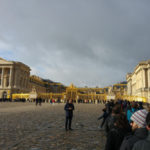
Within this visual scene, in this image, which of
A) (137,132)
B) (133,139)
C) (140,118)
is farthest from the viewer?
(140,118)

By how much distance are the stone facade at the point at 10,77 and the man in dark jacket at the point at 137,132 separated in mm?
58604

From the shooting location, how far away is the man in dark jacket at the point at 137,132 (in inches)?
84.3

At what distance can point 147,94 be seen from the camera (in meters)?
46.8

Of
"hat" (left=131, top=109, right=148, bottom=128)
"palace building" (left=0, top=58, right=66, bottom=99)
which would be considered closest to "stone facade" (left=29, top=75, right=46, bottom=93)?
"palace building" (left=0, top=58, right=66, bottom=99)

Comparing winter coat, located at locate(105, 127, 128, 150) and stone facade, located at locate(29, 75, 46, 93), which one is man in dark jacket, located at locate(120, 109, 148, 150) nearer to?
winter coat, located at locate(105, 127, 128, 150)

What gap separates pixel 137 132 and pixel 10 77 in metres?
61.4

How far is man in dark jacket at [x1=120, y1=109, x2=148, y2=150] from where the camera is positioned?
7.03ft

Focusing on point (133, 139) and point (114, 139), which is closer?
point (133, 139)

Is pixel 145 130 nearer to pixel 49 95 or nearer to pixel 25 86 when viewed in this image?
pixel 49 95

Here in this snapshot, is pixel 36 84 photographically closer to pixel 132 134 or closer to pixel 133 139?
pixel 132 134

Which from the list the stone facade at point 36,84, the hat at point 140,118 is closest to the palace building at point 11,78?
the stone facade at point 36,84

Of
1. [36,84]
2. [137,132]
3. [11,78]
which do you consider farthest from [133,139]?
[36,84]

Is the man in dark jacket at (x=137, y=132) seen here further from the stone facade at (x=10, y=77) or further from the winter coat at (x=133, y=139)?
the stone facade at (x=10, y=77)

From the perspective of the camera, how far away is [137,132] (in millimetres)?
2309
